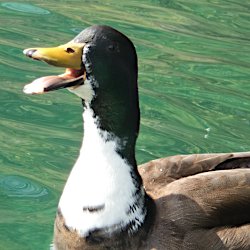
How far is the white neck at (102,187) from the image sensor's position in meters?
4.91

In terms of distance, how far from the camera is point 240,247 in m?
4.94

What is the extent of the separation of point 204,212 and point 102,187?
47 centimetres

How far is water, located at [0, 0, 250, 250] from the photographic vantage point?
6125 mm

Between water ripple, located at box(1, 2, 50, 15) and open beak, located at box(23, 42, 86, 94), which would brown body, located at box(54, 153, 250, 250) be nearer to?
open beak, located at box(23, 42, 86, 94)

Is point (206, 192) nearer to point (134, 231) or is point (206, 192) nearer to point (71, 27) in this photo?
point (134, 231)

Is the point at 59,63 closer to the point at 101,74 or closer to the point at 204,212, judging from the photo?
the point at 101,74

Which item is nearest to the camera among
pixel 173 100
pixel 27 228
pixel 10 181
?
pixel 27 228

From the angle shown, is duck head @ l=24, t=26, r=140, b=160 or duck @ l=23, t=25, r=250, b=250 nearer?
duck head @ l=24, t=26, r=140, b=160

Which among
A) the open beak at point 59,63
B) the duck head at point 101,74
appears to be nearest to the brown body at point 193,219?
the duck head at point 101,74

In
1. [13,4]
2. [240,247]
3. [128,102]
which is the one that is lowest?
[13,4]

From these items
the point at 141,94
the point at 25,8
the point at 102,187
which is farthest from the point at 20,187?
the point at 25,8

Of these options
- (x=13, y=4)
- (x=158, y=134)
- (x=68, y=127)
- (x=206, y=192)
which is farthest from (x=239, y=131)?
(x=13, y=4)

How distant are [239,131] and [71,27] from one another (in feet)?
7.75

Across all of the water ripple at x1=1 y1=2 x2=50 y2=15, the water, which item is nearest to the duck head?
the water
